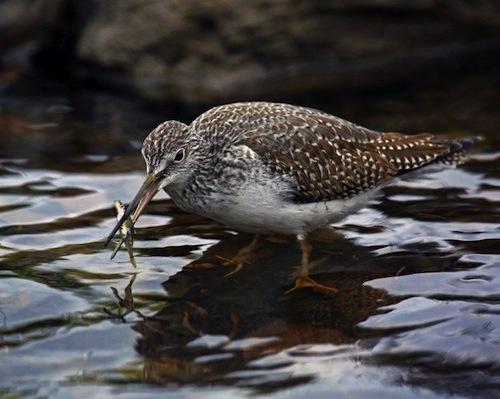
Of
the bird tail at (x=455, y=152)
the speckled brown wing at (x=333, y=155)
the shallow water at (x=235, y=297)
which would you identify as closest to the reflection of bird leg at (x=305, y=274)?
the shallow water at (x=235, y=297)

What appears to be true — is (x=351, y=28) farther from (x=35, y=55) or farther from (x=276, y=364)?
(x=276, y=364)

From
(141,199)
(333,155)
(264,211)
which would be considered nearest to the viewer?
(141,199)

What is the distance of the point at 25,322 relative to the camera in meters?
8.31

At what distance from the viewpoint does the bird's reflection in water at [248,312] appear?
776 centimetres

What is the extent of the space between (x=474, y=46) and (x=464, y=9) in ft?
2.21

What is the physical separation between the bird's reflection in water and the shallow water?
0.06ft

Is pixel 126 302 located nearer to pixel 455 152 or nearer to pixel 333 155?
pixel 333 155

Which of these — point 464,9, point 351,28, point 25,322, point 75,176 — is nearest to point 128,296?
point 25,322

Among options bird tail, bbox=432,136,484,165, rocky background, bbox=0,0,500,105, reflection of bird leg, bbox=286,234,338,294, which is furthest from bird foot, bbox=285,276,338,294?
rocky background, bbox=0,0,500,105

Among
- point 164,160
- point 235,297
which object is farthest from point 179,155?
point 235,297

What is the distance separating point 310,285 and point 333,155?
153cm

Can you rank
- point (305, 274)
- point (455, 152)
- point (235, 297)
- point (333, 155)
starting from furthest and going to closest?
1. point (455, 152)
2. point (333, 155)
3. point (305, 274)
4. point (235, 297)

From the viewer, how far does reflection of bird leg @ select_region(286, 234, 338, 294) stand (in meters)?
9.16

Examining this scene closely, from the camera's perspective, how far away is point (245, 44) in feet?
48.2
